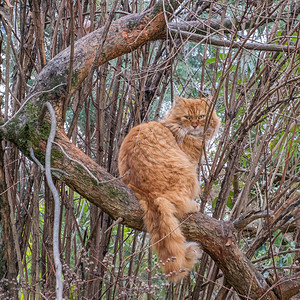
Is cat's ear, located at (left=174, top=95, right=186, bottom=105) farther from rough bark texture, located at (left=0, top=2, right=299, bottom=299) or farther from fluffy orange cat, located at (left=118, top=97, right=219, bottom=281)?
rough bark texture, located at (left=0, top=2, right=299, bottom=299)

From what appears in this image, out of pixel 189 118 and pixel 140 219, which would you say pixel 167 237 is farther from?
pixel 189 118

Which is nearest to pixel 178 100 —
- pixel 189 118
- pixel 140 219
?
pixel 189 118

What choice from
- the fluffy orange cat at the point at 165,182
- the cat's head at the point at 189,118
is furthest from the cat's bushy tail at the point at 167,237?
the cat's head at the point at 189,118

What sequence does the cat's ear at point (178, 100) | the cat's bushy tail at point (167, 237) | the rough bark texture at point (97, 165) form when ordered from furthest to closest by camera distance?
the cat's ear at point (178, 100)
the cat's bushy tail at point (167, 237)
the rough bark texture at point (97, 165)

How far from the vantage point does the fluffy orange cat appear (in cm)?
166

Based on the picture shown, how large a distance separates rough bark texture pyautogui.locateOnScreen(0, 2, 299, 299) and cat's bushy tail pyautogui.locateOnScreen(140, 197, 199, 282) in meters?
0.04

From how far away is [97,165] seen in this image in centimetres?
155

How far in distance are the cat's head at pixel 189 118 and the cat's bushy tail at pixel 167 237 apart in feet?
2.74

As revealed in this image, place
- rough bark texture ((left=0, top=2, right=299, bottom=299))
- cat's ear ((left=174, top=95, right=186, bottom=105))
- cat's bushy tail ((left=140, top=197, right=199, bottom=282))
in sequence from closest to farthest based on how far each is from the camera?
1. rough bark texture ((left=0, top=2, right=299, bottom=299))
2. cat's bushy tail ((left=140, top=197, right=199, bottom=282))
3. cat's ear ((left=174, top=95, right=186, bottom=105))

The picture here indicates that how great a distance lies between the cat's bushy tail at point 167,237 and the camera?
1.64 m

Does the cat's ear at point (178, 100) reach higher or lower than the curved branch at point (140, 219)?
higher

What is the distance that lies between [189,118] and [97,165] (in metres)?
1.10

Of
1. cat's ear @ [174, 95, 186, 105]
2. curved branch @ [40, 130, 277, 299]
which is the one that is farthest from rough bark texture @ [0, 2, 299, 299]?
cat's ear @ [174, 95, 186, 105]

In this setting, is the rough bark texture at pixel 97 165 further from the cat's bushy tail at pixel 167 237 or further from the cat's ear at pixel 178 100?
the cat's ear at pixel 178 100
